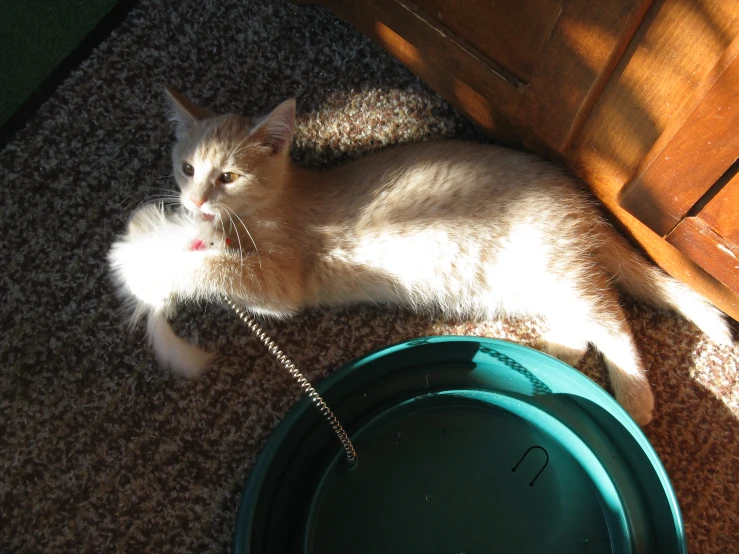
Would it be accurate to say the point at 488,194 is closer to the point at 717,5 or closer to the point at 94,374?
the point at 717,5

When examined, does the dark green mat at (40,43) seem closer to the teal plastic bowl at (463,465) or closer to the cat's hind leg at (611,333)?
the teal plastic bowl at (463,465)

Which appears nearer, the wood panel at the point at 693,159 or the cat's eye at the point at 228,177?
the wood panel at the point at 693,159

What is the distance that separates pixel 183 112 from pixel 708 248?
3.15 feet

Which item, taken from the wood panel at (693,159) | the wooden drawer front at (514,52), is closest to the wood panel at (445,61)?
the wooden drawer front at (514,52)

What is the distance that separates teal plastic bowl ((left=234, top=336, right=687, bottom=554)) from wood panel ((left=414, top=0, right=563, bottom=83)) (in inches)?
19.7

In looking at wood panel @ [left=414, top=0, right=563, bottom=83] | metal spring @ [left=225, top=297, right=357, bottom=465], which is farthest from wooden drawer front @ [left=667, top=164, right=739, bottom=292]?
metal spring @ [left=225, top=297, right=357, bottom=465]

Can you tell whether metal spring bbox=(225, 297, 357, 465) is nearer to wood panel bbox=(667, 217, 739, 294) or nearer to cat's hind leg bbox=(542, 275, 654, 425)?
cat's hind leg bbox=(542, 275, 654, 425)

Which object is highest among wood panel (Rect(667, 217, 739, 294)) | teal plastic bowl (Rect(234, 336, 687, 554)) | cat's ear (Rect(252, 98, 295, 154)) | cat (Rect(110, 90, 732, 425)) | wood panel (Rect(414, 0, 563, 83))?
wood panel (Rect(414, 0, 563, 83))

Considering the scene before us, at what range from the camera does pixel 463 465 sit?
1113 millimetres

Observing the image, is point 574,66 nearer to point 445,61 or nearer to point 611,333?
point 445,61

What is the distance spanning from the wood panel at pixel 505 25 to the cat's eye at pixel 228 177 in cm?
47

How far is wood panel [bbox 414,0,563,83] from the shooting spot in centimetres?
93

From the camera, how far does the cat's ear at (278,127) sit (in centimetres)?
104

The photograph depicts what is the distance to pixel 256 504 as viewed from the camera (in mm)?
952
